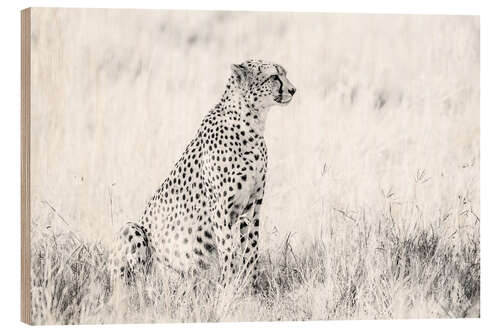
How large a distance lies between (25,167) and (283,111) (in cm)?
164

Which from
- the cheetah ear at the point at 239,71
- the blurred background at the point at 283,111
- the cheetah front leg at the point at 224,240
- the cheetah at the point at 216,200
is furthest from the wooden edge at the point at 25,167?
the cheetah ear at the point at 239,71

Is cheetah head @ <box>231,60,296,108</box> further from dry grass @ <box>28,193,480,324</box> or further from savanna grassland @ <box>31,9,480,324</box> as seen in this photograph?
dry grass @ <box>28,193,480,324</box>

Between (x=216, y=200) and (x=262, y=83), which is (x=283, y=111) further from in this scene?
(x=216, y=200)

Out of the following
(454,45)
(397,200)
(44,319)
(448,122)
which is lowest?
(44,319)

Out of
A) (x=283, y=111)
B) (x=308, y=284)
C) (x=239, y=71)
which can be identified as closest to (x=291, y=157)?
(x=283, y=111)

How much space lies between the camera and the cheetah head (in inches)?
287

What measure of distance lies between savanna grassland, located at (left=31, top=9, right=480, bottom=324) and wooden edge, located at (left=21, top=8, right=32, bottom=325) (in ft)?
0.19

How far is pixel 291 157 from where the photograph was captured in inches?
290

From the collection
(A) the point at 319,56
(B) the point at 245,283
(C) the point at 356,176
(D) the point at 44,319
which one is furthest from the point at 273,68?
(D) the point at 44,319

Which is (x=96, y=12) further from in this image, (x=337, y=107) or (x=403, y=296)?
(x=403, y=296)

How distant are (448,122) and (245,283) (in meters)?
1.70

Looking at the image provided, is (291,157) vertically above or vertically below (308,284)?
above

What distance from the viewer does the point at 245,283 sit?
7227mm

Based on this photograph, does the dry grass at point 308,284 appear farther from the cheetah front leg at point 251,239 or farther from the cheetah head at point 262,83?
the cheetah head at point 262,83
